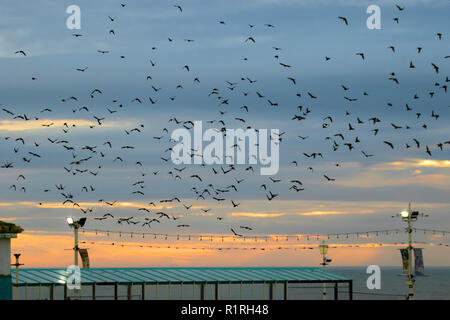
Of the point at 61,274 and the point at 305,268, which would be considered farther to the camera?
the point at 305,268

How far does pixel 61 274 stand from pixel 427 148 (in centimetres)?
3476

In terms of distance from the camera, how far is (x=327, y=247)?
102875 mm

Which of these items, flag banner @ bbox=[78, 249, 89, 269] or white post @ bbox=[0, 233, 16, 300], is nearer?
white post @ bbox=[0, 233, 16, 300]

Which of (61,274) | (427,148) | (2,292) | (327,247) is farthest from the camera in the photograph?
(327,247)

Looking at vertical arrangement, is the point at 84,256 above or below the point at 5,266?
below

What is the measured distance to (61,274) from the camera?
79.8 metres

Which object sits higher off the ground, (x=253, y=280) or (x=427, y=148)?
(x=427, y=148)

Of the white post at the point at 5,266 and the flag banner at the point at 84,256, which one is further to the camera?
the flag banner at the point at 84,256

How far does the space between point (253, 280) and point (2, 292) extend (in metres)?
37.2

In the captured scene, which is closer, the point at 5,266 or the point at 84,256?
the point at 5,266
